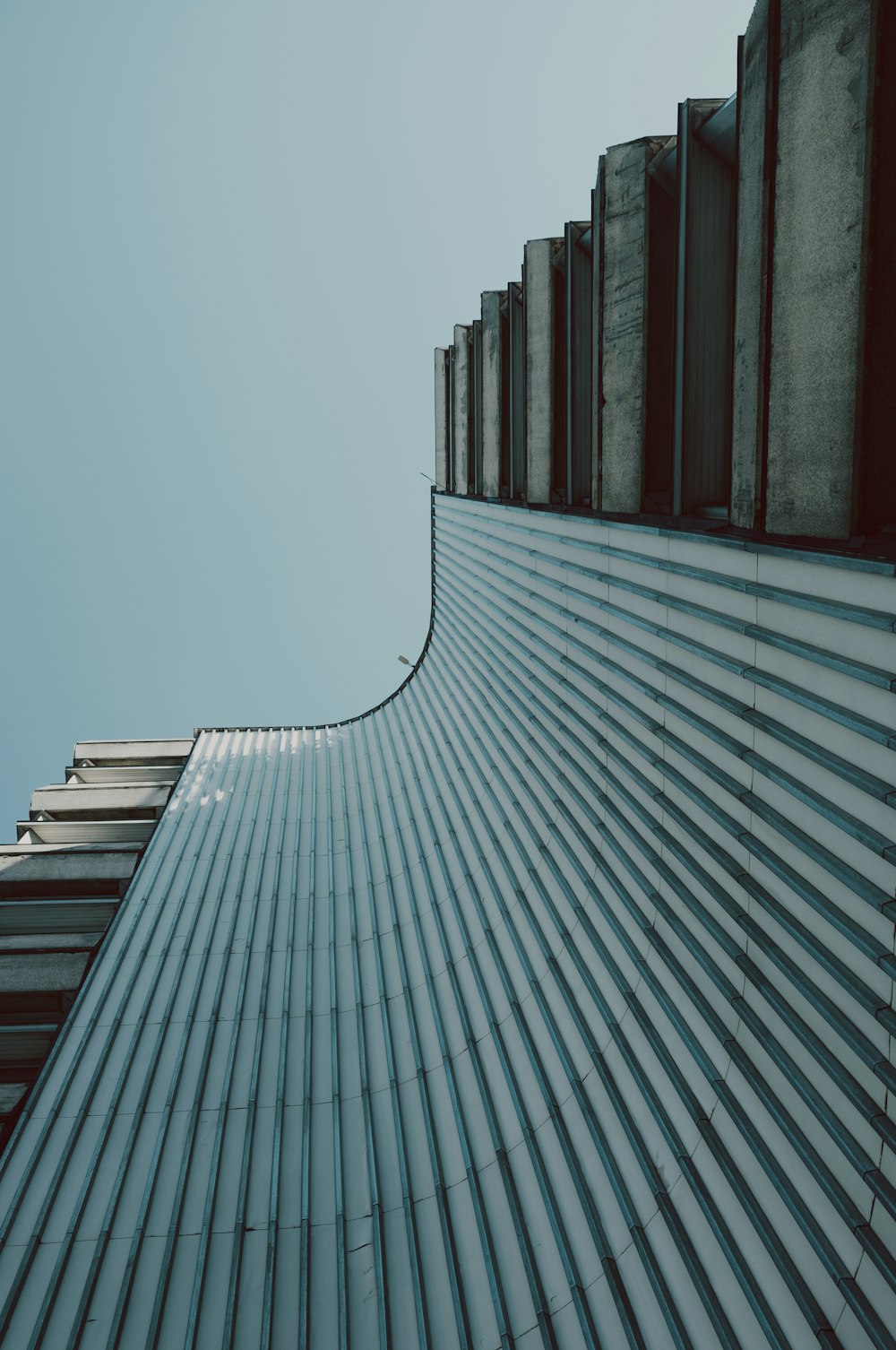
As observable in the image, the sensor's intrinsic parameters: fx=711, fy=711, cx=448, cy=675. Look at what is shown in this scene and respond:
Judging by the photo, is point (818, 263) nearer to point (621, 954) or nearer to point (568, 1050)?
point (621, 954)

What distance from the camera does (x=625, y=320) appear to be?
11.4m

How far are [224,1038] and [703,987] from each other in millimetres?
9170

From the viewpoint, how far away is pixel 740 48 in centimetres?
789

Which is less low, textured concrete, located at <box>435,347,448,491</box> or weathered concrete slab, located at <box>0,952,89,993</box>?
textured concrete, located at <box>435,347,448,491</box>

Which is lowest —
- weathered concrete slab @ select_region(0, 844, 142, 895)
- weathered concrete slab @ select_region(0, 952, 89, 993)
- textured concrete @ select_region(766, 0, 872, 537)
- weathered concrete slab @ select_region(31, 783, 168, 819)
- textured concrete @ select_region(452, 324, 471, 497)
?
weathered concrete slab @ select_region(0, 952, 89, 993)

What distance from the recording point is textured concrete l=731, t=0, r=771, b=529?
7371 millimetres

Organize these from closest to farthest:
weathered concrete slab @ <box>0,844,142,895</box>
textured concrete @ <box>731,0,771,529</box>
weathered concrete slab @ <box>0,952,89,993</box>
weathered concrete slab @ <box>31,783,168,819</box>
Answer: textured concrete @ <box>731,0,771,529</box>
weathered concrete slab @ <box>0,952,89,993</box>
weathered concrete slab @ <box>0,844,142,895</box>
weathered concrete slab @ <box>31,783,168,819</box>

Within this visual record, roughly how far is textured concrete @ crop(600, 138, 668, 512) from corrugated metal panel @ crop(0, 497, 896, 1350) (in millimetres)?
1132

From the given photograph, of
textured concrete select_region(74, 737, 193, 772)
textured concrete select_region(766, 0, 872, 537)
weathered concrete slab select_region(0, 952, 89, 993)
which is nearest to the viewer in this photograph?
textured concrete select_region(766, 0, 872, 537)

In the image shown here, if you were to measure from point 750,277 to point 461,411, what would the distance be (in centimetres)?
1868

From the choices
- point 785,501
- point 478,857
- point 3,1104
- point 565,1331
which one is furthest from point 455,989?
point 785,501

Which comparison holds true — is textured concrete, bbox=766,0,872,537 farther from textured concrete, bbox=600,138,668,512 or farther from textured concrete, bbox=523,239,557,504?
textured concrete, bbox=523,239,557,504

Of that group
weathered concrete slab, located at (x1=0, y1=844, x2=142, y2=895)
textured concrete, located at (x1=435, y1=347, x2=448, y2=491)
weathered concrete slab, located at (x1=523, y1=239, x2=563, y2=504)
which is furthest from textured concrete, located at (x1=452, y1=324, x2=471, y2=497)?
weathered concrete slab, located at (x1=0, y1=844, x2=142, y2=895)

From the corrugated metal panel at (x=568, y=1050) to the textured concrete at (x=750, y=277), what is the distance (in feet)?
3.31
